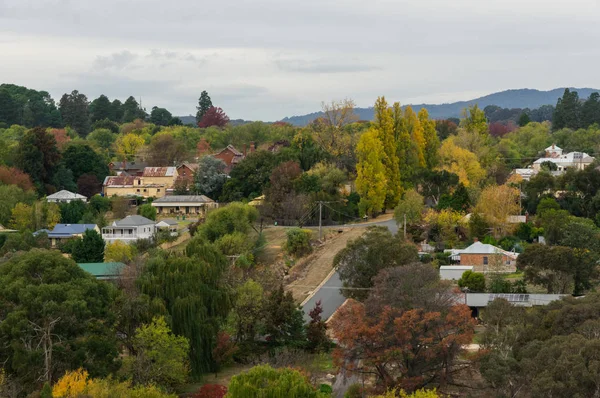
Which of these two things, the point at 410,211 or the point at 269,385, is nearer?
the point at 269,385

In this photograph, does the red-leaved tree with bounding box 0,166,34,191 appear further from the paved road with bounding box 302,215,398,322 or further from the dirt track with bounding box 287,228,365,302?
the paved road with bounding box 302,215,398,322

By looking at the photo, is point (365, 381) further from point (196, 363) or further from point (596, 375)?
point (596, 375)

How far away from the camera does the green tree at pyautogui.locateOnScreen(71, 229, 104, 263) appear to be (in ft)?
145

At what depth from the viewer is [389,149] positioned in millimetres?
53344

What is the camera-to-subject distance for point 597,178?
4912 cm

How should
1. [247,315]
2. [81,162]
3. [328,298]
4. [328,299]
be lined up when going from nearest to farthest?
[247,315] → [328,299] → [328,298] → [81,162]

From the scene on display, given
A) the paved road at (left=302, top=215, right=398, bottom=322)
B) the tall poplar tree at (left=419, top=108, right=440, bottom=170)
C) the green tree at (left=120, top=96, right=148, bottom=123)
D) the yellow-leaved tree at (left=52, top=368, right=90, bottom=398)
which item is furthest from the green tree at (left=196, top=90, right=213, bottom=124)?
the yellow-leaved tree at (left=52, top=368, right=90, bottom=398)

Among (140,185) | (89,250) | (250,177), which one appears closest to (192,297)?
(89,250)

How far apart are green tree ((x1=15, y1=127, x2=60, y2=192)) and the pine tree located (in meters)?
23.6

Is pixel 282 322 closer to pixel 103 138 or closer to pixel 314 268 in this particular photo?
pixel 314 268

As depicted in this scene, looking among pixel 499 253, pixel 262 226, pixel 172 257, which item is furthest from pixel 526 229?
pixel 172 257

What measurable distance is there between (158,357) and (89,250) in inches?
757

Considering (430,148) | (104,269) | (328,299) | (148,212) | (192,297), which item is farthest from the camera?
(430,148)

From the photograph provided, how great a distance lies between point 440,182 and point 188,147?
1568 inches
